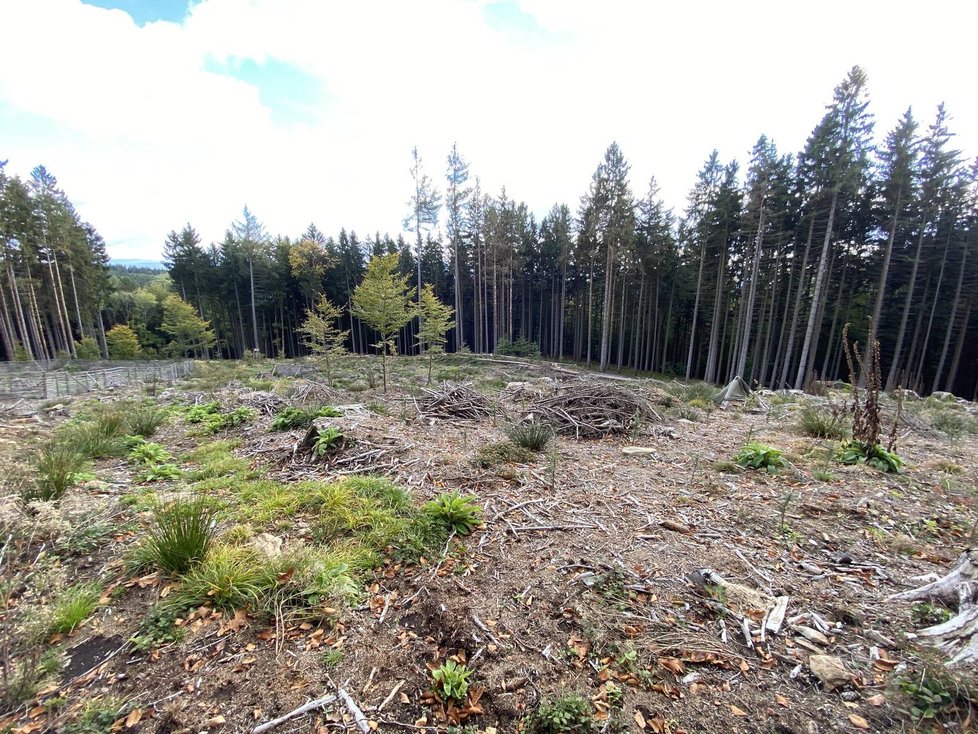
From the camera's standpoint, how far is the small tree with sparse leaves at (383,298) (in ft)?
35.7

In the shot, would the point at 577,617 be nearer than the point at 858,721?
No

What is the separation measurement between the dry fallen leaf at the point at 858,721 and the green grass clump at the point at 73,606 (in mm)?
4260

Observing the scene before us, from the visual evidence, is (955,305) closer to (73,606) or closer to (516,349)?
(516,349)

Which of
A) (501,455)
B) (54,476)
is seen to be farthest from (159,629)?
(501,455)

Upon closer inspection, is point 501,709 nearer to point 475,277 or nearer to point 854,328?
point 854,328

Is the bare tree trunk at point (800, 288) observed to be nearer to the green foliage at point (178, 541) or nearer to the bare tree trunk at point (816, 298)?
the bare tree trunk at point (816, 298)

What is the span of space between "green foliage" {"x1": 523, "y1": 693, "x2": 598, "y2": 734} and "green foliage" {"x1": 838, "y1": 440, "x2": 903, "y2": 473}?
5.28 metres

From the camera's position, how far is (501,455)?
513 centimetres

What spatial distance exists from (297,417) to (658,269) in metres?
26.5

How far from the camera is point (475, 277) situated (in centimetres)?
3234

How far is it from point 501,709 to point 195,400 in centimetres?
1161

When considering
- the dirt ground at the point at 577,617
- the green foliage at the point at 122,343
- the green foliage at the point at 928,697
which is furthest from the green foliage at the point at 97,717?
the green foliage at the point at 122,343

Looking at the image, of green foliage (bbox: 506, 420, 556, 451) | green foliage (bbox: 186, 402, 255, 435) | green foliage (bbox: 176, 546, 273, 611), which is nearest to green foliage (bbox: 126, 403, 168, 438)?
green foliage (bbox: 186, 402, 255, 435)

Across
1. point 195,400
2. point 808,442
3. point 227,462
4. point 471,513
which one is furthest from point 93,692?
point 195,400
